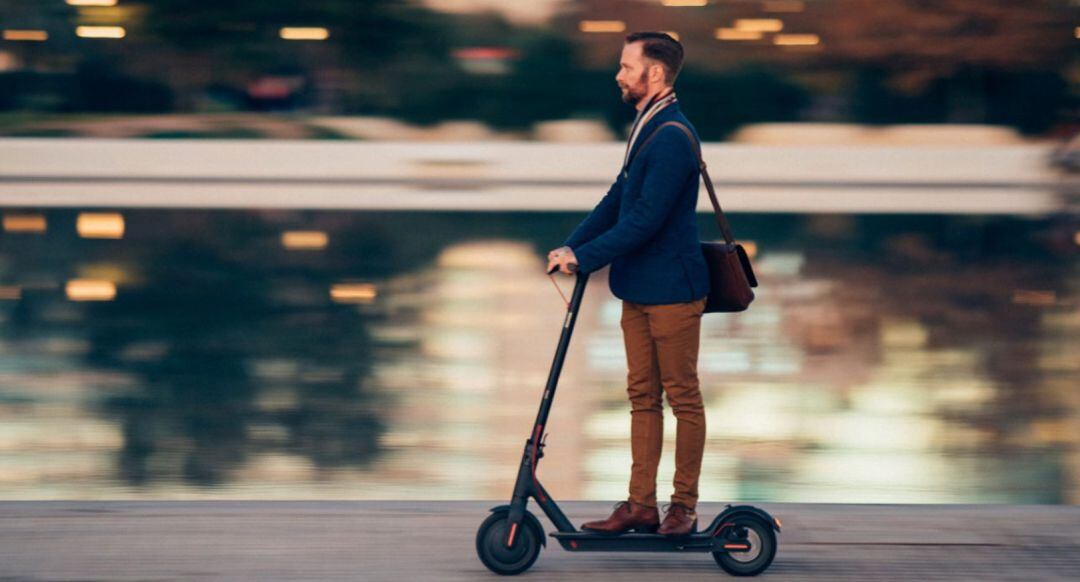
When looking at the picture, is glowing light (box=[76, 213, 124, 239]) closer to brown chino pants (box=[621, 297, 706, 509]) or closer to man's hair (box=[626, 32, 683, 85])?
brown chino pants (box=[621, 297, 706, 509])

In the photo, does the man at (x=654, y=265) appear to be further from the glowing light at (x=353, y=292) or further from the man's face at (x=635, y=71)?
the glowing light at (x=353, y=292)

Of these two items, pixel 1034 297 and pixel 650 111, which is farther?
pixel 1034 297

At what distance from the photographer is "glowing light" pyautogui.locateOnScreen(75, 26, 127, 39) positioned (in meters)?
32.2

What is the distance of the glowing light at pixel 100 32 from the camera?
3225 cm

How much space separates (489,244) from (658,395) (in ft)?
35.0

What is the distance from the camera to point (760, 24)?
31.5m

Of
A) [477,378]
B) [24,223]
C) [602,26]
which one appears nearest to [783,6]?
[602,26]

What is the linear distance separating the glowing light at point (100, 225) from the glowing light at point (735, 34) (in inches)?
648

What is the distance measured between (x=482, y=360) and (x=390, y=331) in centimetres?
114

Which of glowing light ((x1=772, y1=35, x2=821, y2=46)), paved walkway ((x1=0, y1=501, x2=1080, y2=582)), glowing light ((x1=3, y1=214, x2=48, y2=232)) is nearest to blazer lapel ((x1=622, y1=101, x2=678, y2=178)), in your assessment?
paved walkway ((x1=0, y1=501, x2=1080, y2=582))

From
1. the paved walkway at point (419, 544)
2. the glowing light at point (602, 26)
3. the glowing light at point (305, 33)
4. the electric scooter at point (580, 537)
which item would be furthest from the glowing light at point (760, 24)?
the electric scooter at point (580, 537)

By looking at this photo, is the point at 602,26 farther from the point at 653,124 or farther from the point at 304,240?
the point at 653,124

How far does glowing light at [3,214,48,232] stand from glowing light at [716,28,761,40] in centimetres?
1719

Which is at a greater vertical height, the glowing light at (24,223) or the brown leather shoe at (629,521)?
the glowing light at (24,223)
